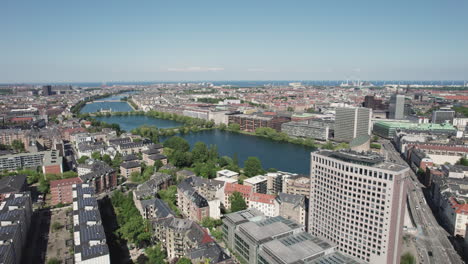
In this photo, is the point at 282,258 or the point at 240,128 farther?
the point at 240,128

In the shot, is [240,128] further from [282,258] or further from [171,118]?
[282,258]

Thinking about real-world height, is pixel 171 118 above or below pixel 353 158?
below

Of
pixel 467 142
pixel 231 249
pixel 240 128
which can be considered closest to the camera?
pixel 231 249

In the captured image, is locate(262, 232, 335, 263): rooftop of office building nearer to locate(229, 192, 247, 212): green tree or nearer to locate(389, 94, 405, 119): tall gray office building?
locate(229, 192, 247, 212): green tree

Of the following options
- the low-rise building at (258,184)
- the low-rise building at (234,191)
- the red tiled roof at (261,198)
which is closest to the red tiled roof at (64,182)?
the low-rise building at (234,191)

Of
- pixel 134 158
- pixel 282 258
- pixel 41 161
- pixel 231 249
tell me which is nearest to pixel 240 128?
pixel 134 158

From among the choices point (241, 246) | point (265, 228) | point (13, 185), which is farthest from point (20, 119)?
point (265, 228)

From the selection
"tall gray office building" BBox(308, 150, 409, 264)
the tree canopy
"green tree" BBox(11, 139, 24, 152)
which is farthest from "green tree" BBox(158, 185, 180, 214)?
"green tree" BBox(11, 139, 24, 152)
